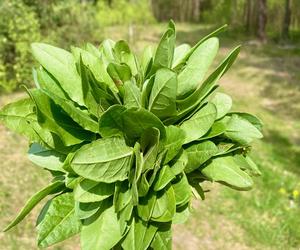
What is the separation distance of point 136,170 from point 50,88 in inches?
14.2

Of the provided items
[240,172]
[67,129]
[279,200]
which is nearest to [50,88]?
[67,129]

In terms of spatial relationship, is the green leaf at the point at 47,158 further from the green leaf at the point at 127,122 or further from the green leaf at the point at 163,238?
the green leaf at the point at 163,238

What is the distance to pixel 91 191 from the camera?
1199 millimetres

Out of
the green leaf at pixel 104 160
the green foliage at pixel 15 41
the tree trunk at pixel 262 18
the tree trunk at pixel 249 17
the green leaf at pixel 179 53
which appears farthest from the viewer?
the tree trunk at pixel 249 17

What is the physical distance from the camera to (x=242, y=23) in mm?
22469

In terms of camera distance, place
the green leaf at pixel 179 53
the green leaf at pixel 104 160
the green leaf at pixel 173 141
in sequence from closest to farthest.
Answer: the green leaf at pixel 104 160 < the green leaf at pixel 173 141 < the green leaf at pixel 179 53

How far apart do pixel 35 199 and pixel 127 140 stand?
297 millimetres

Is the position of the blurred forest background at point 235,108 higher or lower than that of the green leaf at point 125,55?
lower

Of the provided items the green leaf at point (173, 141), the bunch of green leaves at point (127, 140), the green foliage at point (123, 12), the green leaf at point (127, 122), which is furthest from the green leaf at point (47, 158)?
the green foliage at point (123, 12)

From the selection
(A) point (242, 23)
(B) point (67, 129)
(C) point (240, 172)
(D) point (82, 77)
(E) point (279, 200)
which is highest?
(D) point (82, 77)

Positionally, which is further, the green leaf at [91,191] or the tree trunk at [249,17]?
the tree trunk at [249,17]

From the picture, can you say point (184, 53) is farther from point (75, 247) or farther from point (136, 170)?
point (75, 247)

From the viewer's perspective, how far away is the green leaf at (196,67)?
131 cm

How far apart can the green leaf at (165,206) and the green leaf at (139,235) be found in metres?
0.04
